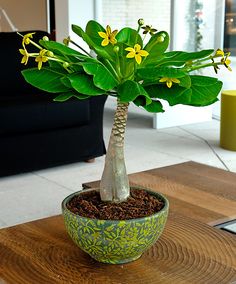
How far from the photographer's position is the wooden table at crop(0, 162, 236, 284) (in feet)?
4.28

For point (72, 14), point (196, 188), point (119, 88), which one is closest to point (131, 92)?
point (119, 88)

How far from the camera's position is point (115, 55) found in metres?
1.24

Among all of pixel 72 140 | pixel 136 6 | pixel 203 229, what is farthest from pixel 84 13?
pixel 203 229

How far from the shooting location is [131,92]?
1.17 meters

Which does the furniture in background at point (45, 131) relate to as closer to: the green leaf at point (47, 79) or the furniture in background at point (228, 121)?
the furniture in background at point (228, 121)

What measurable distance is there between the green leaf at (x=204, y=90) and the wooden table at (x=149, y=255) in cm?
43

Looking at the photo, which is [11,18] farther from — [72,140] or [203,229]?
[203,229]

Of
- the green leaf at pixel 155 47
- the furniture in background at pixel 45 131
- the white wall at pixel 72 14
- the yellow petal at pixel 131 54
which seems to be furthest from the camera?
the white wall at pixel 72 14

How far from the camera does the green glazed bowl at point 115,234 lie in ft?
4.11

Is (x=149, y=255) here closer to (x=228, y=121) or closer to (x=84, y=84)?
(x=84, y=84)

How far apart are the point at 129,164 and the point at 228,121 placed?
97 cm

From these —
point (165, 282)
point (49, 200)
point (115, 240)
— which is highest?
point (115, 240)

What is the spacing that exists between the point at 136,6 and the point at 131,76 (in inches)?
185

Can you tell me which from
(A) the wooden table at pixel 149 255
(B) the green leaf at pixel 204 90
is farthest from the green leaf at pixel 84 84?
(A) the wooden table at pixel 149 255
